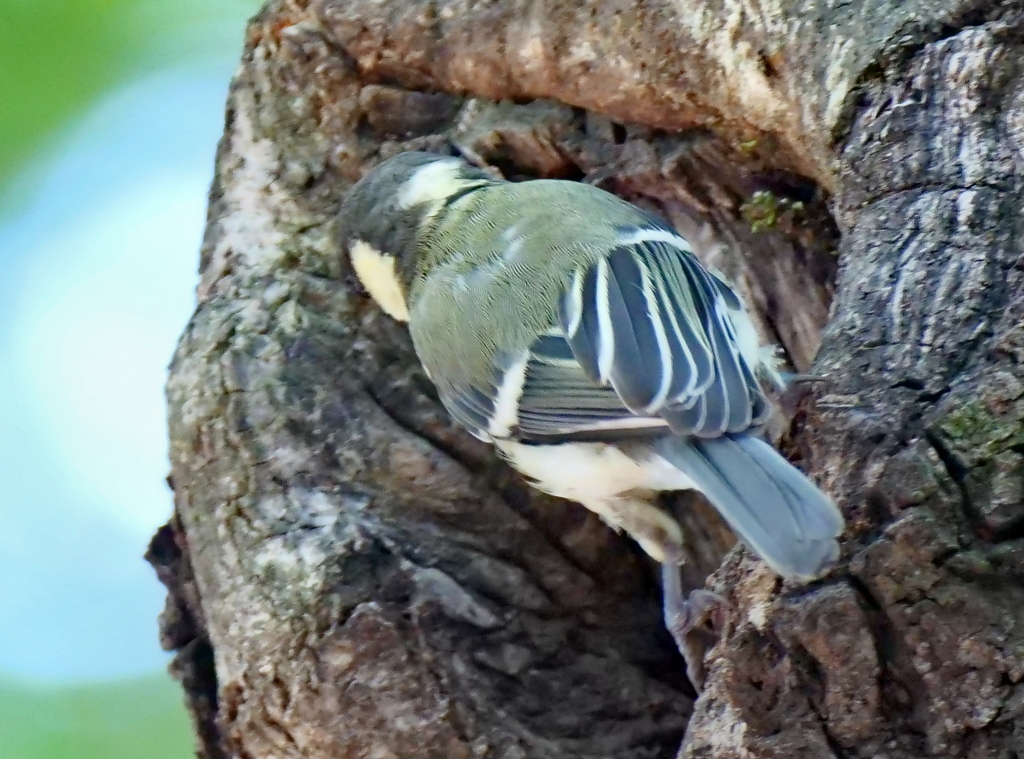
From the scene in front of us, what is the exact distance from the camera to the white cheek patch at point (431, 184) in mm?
1221

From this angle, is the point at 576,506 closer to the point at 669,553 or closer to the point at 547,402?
the point at 669,553

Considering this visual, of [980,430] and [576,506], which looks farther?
[576,506]

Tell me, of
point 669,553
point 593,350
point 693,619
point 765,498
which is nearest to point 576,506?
point 669,553

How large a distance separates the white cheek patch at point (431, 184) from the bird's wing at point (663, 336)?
0.29m

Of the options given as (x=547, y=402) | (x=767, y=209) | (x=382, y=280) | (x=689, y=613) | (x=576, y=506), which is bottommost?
(x=689, y=613)

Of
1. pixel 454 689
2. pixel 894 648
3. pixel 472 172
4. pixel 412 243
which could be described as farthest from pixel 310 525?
pixel 894 648

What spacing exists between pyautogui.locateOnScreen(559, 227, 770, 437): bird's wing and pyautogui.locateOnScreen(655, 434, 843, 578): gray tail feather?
0.02 m

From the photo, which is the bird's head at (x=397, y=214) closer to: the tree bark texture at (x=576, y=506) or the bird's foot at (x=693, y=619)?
the tree bark texture at (x=576, y=506)

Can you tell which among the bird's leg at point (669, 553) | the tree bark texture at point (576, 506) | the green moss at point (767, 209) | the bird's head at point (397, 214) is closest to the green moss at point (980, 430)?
the tree bark texture at point (576, 506)

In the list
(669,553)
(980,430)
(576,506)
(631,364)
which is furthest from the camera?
(576,506)

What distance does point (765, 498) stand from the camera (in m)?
0.69

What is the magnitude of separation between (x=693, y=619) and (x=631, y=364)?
29 cm

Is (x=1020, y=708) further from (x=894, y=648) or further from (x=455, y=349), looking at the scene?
(x=455, y=349)

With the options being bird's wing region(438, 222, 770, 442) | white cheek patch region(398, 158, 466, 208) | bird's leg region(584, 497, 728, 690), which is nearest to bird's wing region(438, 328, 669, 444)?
bird's wing region(438, 222, 770, 442)
